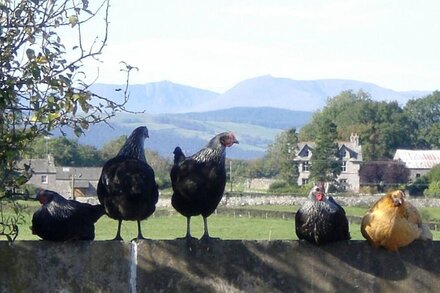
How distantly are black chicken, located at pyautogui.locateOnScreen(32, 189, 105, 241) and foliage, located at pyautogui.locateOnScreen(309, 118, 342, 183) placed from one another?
62.7 metres

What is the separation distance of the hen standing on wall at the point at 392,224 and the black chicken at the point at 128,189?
1604mm

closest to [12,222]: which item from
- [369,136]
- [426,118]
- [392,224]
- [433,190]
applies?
[392,224]

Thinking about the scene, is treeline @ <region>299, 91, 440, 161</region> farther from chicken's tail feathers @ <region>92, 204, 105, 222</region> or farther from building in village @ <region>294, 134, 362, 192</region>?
chicken's tail feathers @ <region>92, 204, 105, 222</region>

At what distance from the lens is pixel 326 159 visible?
7875 centimetres

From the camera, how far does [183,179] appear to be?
25.7ft

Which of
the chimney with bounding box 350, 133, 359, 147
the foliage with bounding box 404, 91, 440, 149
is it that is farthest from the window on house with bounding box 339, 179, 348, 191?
the foliage with bounding box 404, 91, 440, 149

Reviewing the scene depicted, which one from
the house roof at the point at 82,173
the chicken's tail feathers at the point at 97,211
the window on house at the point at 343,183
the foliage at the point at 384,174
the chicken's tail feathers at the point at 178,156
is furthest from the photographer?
the foliage at the point at 384,174

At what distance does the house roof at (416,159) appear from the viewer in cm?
8569

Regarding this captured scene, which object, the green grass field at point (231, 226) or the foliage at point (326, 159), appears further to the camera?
the foliage at point (326, 159)

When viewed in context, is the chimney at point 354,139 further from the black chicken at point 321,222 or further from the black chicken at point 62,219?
the black chicken at point 62,219

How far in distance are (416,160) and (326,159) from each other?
1257 cm

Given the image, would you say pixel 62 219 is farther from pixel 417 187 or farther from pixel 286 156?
pixel 286 156

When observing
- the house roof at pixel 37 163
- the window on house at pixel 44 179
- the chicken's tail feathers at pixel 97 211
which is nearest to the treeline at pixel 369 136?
the window on house at pixel 44 179

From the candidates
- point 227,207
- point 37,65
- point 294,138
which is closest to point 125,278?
point 37,65
